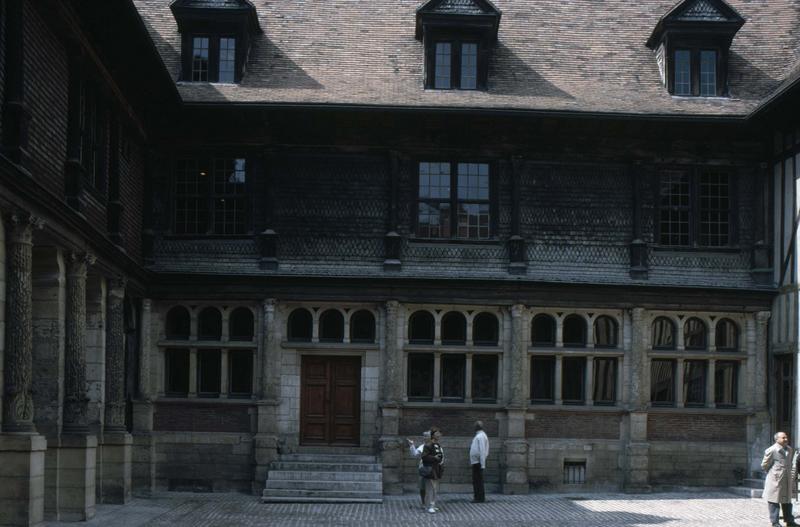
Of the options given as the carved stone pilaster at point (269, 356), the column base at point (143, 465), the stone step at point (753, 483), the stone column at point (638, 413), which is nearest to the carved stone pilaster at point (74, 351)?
the column base at point (143, 465)

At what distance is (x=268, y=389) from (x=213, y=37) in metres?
8.59

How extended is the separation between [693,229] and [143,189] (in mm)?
12978

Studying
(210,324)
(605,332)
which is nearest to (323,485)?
(210,324)

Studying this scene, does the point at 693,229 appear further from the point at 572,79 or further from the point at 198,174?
the point at 198,174

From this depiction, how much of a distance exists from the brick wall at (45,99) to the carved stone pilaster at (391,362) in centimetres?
971

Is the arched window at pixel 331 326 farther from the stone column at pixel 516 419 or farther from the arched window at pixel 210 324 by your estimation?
the stone column at pixel 516 419

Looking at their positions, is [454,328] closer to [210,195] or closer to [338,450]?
[338,450]

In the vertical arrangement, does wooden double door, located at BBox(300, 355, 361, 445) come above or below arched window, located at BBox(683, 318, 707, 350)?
below

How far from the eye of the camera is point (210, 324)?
2733cm

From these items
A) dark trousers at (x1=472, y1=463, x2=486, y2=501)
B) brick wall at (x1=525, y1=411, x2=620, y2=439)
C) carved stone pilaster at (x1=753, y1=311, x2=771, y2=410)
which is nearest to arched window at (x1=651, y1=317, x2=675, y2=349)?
carved stone pilaster at (x1=753, y1=311, x2=771, y2=410)

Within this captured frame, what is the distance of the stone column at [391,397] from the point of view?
26.3 metres

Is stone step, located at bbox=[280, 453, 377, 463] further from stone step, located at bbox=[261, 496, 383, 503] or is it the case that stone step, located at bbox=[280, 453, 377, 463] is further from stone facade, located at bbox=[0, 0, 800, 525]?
stone step, located at bbox=[261, 496, 383, 503]

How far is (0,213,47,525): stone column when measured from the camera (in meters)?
16.0

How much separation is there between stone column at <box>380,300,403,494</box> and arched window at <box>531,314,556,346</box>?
3282mm
